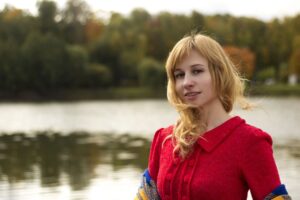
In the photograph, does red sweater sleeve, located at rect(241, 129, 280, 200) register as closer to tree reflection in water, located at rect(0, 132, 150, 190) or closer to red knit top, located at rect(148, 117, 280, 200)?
red knit top, located at rect(148, 117, 280, 200)

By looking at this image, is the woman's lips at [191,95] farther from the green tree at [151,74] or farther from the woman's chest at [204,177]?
the green tree at [151,74]

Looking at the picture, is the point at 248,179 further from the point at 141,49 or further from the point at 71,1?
the point at 71,1

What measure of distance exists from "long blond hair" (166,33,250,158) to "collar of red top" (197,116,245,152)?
3 centimetres

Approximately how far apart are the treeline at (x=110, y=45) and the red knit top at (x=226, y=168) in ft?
230

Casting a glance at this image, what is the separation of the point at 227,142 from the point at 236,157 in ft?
0.23

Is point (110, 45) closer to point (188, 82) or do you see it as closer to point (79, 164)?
point (79, 164)

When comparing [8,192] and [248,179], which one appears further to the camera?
[8,192]

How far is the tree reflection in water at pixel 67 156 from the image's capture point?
12117mm

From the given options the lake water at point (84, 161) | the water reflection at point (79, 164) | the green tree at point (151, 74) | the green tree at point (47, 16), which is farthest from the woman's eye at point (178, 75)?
the green tree at point (47, 16)

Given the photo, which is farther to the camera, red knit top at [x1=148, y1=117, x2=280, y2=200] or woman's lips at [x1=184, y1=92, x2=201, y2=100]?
woman's lips at [x1=184, y1=92, x2=201, y2=100]

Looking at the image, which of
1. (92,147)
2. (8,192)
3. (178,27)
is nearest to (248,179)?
(8,192)

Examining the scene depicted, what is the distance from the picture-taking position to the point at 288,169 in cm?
1188

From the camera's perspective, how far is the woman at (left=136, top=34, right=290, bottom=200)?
7.24 ft

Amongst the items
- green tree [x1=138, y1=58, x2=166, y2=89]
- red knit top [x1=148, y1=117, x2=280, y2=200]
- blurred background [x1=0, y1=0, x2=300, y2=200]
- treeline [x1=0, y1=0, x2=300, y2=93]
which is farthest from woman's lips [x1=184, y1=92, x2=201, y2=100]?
green tree [x1=138, y1=58, x2=166, y2=89]
